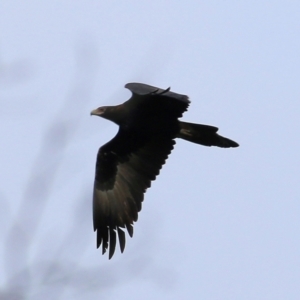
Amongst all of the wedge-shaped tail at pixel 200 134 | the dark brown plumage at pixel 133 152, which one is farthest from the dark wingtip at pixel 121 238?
the wedge-shaped tail at pixel 200 134

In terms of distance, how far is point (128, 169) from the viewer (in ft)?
30.7

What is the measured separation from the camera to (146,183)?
30.3 feet

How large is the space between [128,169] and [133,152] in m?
0.22

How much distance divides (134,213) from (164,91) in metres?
1.96

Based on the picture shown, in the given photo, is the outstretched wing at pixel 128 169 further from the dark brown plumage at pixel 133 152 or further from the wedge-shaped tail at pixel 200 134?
the wedge-shaped tail at pixel 200 134

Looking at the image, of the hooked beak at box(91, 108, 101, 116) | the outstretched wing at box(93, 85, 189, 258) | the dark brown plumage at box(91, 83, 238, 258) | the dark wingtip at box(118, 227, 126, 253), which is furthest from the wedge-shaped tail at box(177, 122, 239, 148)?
the dark wingtip at box(118, 227, 126, 253)

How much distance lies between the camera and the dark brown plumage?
340 inches

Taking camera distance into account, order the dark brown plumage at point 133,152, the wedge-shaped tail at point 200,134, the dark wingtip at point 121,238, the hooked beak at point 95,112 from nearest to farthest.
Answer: the dark brown plumage at point 133,152 < the wedge-shaped tail at point 200,134 < the hooked beak at point 95,112 < the dark wingtip at point 121,238

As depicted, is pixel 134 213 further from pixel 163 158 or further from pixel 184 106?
pixel 184 106

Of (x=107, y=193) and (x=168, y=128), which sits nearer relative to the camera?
(x=168, y=128)

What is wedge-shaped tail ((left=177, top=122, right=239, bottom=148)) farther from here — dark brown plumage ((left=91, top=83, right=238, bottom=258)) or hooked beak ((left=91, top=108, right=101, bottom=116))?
hooked beak ((left=91, top=108, right=101, bottom=116))

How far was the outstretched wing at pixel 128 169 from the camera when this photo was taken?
29.2ft

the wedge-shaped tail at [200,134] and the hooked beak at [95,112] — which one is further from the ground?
the wedge-shaped tail at [200,134]

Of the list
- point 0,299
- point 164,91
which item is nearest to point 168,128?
point 164,91
